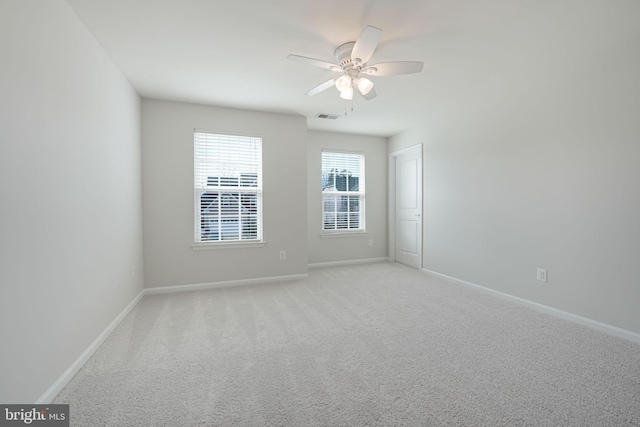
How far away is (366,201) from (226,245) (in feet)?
9.28

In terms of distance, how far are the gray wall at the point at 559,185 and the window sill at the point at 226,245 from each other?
290cm

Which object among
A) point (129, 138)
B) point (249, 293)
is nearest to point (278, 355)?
point (249, 293)

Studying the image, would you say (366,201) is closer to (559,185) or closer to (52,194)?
(559,185)

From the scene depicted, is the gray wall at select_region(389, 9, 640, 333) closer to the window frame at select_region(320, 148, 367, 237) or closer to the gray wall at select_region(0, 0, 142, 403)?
the window frame at select_region(320, 148, 367, 237)

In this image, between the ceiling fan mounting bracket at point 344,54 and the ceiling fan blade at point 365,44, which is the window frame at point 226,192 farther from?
the ceiling fan blade at point 365,44

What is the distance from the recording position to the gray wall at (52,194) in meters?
1.37

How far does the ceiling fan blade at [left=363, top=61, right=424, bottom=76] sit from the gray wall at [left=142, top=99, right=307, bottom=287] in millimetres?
2168

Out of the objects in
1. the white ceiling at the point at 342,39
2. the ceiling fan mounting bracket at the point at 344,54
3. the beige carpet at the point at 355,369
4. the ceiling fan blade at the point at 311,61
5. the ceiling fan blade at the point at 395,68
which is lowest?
the beige carpet at the point at 355,369

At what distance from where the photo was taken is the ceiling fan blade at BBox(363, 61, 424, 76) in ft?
7.12

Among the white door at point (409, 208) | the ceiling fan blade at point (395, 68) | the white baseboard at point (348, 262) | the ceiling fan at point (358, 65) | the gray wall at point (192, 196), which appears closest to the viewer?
the ceiling fan at point (358, 65)

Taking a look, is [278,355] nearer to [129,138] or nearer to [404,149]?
[129,138]

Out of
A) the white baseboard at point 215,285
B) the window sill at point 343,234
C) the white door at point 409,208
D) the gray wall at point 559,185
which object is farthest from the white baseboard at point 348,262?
the gray wall at point 559,185

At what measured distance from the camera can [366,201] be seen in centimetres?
557

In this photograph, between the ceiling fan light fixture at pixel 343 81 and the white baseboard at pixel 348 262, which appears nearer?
the ceiling fan light fixture at pixel 343 81
